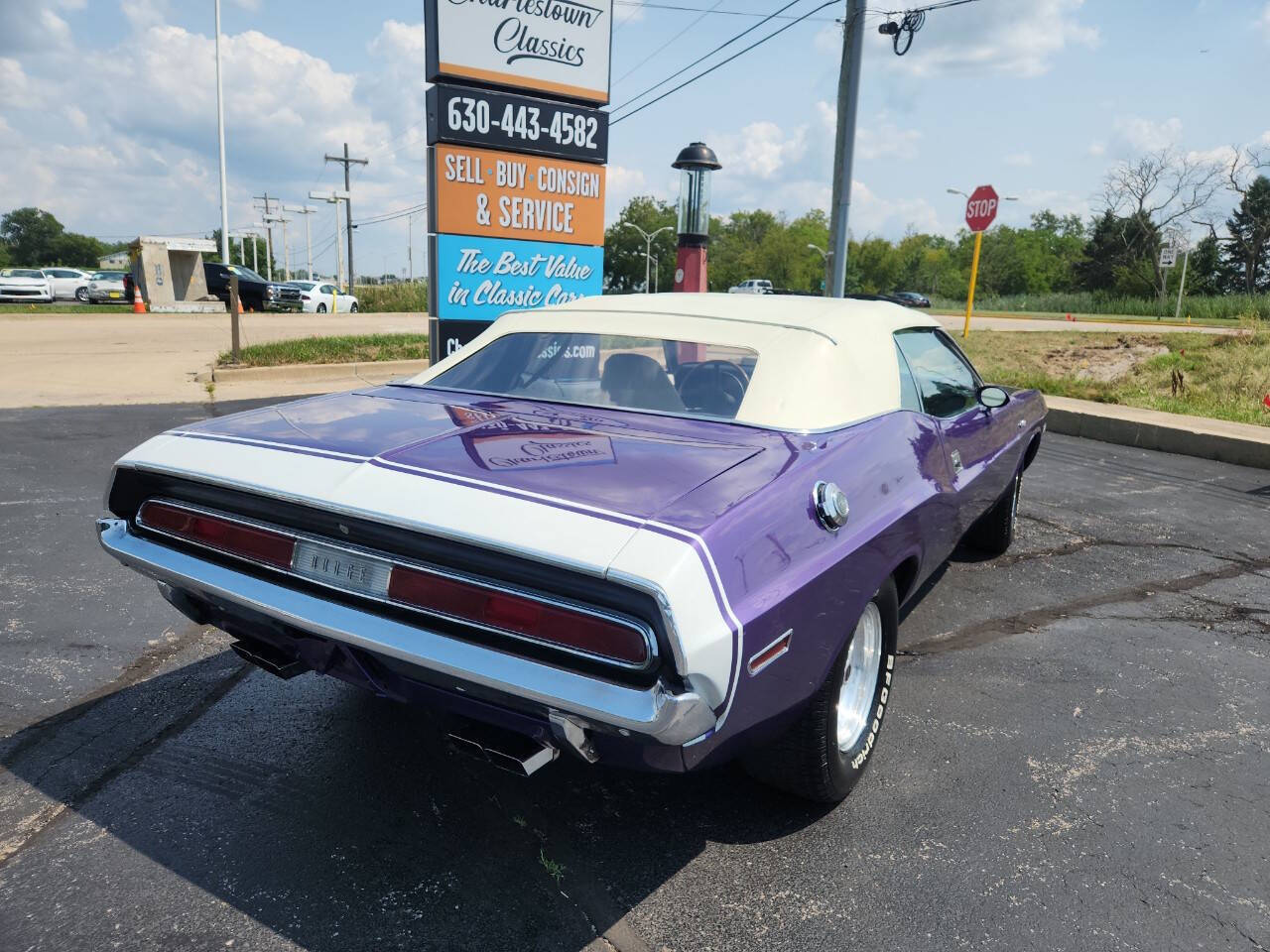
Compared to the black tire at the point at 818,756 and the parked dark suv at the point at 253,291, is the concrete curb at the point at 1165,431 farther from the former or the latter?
the parked dark suv at the point at 253,291

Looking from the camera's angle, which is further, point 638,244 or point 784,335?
point 638,244

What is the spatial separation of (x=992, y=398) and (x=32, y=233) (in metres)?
128

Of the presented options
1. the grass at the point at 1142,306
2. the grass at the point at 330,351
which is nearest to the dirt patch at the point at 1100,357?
the grass at the point at 1142,306

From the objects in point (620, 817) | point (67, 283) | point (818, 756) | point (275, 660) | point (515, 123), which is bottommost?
point (620, 817)

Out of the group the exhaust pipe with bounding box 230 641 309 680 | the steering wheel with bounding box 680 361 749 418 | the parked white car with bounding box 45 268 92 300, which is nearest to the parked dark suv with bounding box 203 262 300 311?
the parked white car with bounding box 45 268 92 300

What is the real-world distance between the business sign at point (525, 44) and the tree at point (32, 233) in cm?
11641

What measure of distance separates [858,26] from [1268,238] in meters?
64.1

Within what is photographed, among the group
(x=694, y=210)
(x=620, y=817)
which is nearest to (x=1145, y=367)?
(x=694, y=210)

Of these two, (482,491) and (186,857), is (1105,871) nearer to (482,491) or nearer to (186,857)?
(482,491)

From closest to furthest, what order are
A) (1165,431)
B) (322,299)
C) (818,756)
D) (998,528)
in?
(818,756) < (998,528) < (1165,431) < (322,299)

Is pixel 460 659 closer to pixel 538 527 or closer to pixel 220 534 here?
pixel 538 527

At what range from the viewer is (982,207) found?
15.7 m

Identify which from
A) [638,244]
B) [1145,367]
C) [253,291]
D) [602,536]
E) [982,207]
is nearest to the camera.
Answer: [602,536]

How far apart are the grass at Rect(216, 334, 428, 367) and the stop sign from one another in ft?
33.8
